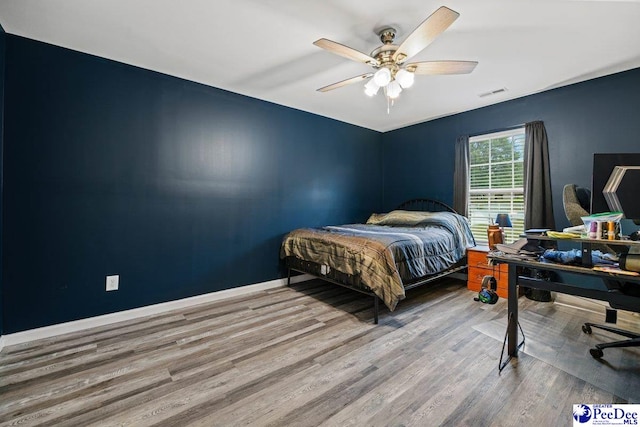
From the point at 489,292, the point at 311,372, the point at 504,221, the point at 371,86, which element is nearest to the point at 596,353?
the point at 489,292

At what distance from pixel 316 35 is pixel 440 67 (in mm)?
1060

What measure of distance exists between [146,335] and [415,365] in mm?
2218

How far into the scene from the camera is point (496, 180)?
3.79 metres

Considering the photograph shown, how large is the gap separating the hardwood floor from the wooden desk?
0.99ft

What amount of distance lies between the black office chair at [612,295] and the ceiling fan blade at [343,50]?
7.09ft

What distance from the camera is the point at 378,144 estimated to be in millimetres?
5176

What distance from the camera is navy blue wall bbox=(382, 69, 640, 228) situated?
2.76 m

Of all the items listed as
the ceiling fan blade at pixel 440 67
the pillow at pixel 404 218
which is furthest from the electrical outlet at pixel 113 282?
Result: the pillow at pixel 404 218

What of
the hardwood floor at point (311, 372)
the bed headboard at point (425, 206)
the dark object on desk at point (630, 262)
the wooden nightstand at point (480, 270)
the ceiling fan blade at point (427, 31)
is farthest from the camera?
the bed headboard at point (425, 206)

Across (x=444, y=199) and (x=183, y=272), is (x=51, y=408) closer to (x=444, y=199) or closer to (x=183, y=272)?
(x=183, y=272)

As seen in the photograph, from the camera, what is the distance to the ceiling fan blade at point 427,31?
1.54 m

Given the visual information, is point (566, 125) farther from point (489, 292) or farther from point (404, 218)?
point (489, 292)

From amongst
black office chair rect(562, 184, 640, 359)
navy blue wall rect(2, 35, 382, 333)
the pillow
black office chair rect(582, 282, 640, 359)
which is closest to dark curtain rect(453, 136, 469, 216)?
the pillow

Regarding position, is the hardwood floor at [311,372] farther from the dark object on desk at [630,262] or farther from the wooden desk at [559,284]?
the dark object on desk at [630,262]
